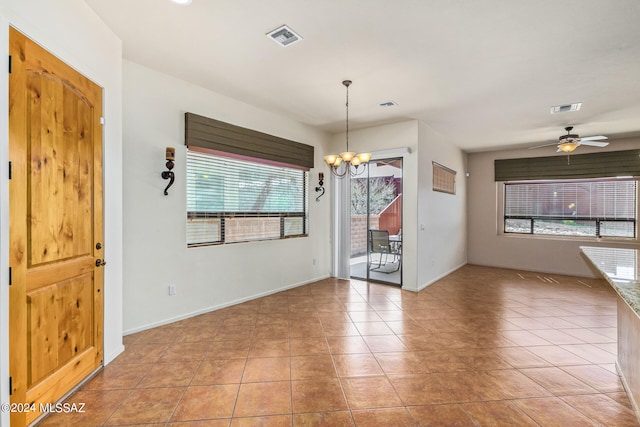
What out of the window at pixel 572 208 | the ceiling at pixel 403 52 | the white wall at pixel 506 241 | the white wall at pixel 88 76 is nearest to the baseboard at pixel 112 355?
the white wall at pixel 88 76

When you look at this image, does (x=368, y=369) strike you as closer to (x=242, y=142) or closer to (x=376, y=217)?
(x=242, y=142)

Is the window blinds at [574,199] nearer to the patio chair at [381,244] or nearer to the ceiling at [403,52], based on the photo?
the ceiling at [403,52]

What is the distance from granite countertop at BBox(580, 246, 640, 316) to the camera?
1.42 meters

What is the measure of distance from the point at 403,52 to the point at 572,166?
5.54 meters

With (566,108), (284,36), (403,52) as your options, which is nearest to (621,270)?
(403,52)

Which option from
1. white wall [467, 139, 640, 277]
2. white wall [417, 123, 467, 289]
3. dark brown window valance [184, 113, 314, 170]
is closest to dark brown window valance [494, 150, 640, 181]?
white wall [467, 139, 640, 277]

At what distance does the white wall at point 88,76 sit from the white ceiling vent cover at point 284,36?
4.44ft

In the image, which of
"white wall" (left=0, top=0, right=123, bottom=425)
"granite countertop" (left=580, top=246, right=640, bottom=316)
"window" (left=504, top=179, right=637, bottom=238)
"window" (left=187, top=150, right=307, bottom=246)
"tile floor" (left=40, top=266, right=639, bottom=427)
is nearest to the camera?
"granite countertop" (left=580, top=246, right=640, bottom=316)

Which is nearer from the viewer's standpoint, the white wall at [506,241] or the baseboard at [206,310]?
the baseboard at [206,310]

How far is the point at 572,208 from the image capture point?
6305mm

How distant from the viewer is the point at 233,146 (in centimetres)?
392

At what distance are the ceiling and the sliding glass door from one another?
1.26 m

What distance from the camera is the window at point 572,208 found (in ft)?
19.1

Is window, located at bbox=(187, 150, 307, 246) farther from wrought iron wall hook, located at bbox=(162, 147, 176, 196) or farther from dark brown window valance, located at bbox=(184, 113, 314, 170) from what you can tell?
wrought iron wall hook, located at bbox=(162, 147, 176, 196)
